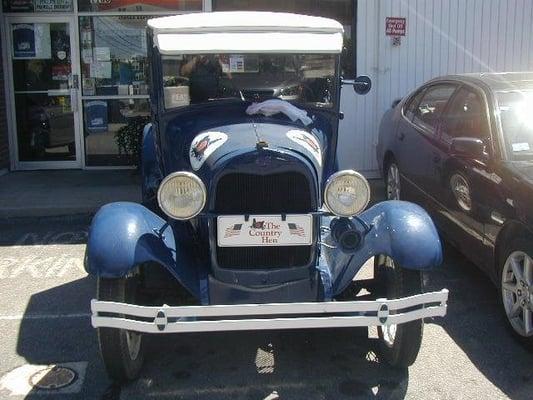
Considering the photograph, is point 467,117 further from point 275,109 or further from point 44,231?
point 44,231

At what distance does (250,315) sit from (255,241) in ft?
1.45

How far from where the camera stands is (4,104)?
9359 millimetres

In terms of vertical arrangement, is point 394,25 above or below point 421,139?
above

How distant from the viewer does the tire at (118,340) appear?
144 inches

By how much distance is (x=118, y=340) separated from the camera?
3.69 meters

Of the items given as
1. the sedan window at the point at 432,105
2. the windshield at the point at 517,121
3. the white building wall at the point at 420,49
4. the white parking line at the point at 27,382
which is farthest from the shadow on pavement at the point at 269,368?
the white building wall at the point at 420,49

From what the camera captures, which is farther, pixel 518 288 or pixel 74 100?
pixel 74 100

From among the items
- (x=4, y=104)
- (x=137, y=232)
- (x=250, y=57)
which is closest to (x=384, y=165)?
(x=250, y=57)

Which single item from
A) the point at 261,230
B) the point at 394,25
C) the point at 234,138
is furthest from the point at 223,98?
the point at 394,25

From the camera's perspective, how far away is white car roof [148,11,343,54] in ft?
14.5

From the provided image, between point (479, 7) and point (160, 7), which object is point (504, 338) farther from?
point (160, 7)

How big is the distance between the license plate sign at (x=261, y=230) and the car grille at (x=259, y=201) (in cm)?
5

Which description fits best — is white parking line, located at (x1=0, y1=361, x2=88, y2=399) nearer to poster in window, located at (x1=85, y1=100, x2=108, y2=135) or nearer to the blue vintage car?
the blue vintage car

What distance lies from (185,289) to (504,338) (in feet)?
7.10
